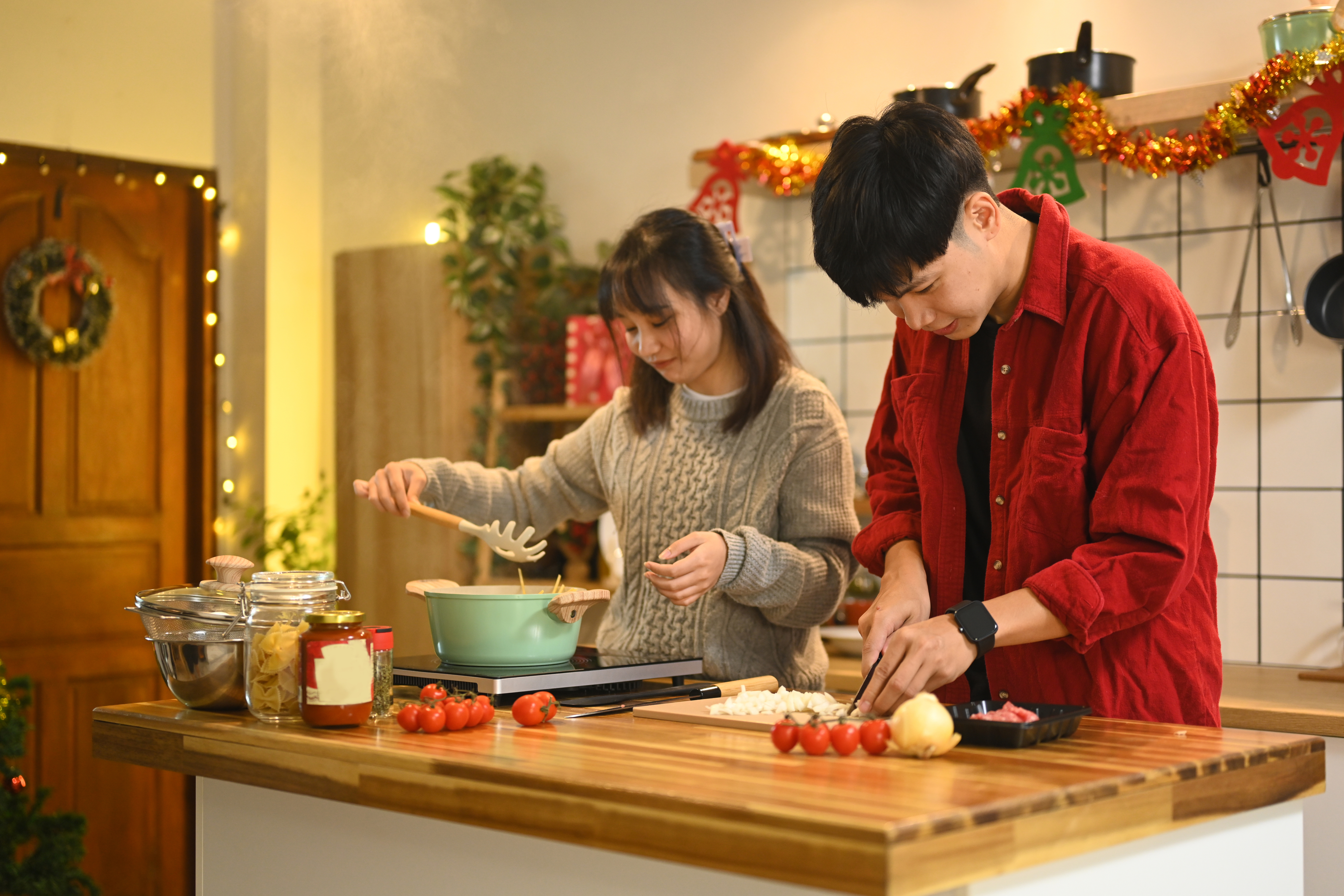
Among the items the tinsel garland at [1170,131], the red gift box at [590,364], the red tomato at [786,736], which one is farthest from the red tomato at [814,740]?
the red gift box at [590,364]

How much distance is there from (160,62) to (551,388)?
1604 mm

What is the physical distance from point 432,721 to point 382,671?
4.4 inches

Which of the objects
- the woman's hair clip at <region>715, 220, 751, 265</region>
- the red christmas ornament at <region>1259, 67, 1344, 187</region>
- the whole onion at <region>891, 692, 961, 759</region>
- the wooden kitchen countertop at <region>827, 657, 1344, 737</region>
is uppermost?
the red christmas ornament at <region>1259, 67, 1344, 187</region>

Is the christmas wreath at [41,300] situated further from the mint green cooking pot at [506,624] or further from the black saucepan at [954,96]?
the mint green cooking pot at [506,624]

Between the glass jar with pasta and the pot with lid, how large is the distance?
2 cm

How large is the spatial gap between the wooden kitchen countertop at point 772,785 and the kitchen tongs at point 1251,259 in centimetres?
143

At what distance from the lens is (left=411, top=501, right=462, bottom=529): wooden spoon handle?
1841mm

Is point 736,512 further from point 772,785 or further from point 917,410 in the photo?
point 772,785

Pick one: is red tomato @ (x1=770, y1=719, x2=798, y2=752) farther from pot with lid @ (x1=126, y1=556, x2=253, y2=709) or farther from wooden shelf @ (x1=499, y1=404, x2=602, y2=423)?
wooden shelf @ (x1=499, y1=404, x2=602, y2=423)

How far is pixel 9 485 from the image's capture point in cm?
363

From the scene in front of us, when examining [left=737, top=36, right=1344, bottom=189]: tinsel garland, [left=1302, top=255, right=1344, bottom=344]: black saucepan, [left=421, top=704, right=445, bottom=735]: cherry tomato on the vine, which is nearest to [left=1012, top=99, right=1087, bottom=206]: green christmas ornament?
[left=737, top=36, right=1344, bottom=189]: tinsel garland

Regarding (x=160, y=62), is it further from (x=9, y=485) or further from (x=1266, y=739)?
(x=1266, y=739)

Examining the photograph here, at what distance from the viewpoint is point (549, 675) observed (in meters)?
1.57

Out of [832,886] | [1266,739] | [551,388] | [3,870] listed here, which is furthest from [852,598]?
[832,886]
